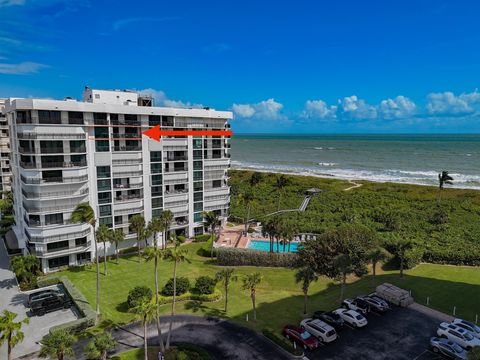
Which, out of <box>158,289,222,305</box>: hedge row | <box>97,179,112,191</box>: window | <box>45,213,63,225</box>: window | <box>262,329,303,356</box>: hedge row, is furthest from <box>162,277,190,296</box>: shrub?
<box>97,179,112,191</box>: window

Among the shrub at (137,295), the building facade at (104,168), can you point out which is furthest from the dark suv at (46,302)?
the building facade at (104,168)

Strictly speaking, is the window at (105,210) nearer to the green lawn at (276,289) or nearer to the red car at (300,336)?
the green lawn at (276,289)

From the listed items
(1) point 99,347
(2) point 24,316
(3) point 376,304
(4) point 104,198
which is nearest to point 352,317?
(3) point 376,304

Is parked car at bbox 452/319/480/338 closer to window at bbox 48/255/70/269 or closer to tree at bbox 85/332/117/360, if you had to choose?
tree at bbox 85/332/117/360

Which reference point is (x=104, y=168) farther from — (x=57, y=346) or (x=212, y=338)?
(x=212, y=338)

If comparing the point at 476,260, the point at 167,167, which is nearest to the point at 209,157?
the point at 167,167

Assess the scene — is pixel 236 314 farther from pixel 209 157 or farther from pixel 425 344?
pixel 209 157
